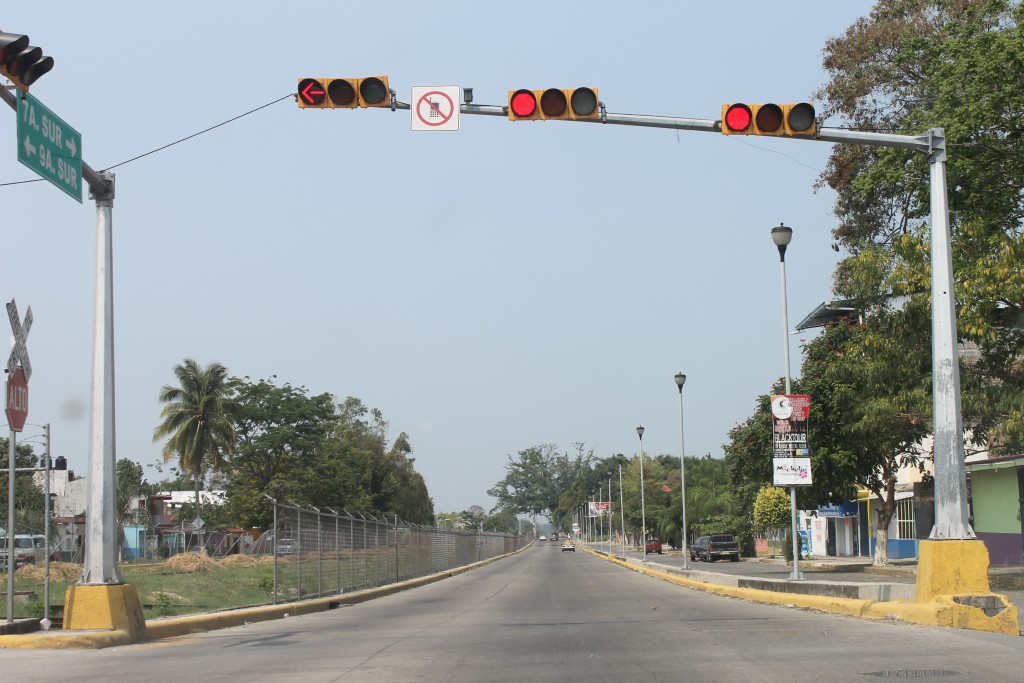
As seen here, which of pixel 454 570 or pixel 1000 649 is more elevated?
pixel 1000 649

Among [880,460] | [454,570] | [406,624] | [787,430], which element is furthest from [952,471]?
[454,570]

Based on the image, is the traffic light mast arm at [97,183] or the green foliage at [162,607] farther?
the green foliage at [162,607]

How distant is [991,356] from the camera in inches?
961

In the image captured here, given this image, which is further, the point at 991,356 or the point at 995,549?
the point at 995,549

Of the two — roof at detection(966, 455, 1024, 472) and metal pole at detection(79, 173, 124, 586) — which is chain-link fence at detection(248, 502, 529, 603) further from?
roof at detection(966, 455, 1024, 472)

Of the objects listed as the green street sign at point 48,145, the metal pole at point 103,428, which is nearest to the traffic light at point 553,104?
the green street sign at point 48,145

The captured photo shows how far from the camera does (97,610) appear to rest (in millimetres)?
12695

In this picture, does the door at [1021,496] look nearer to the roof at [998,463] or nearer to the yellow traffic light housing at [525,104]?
the roof at [998,463]

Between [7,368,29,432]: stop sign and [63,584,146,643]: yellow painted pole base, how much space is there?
2191 millimetres

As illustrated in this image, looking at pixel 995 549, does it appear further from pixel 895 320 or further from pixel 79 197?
pixel 79 197

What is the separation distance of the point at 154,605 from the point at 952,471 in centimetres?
1669

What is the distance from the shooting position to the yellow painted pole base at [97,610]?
12609 mm

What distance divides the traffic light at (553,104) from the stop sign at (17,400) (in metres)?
7.06

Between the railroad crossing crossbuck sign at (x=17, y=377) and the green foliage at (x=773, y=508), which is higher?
the railroad crossing crossbuck sign at (x=17, y=377)
